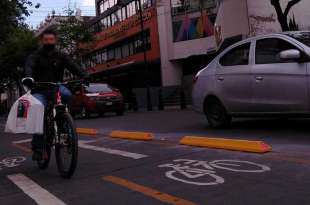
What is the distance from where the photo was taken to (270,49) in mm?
9883

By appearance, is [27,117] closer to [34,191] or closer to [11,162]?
[34,191]

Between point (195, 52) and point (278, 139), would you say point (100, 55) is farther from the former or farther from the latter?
point (278, 139)

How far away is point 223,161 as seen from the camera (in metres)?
7.22

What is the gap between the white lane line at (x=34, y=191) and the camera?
5.80m

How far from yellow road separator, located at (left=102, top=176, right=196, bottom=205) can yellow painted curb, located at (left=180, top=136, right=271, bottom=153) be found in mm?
2061

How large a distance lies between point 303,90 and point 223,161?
2.46 meters

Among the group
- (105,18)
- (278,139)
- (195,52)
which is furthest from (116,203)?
(105,18)

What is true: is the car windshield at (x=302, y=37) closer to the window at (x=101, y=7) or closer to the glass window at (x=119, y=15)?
the glass window at (x=119, y=15)

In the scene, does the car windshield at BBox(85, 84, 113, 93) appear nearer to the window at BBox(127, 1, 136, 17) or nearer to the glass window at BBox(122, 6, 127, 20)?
the window at BBox(127, 1, 136, 17)

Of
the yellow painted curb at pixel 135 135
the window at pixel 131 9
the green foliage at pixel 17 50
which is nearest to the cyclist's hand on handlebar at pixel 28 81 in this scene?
the yellow painted curb at pixel 135 135

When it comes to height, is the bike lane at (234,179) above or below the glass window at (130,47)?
below

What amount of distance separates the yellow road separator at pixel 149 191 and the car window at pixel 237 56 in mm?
4489

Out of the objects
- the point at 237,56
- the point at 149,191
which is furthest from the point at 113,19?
the point at 149,191

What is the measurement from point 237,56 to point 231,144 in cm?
285
